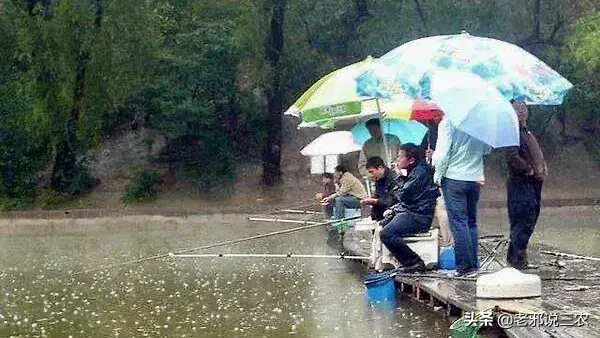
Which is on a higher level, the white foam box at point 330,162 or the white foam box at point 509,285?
the white foam box at point 330,162

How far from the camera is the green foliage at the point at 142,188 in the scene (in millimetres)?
26891

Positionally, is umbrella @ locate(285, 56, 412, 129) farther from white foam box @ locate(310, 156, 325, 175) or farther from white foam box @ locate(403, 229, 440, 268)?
white foam box @ locate(310, 156, 325, 175)

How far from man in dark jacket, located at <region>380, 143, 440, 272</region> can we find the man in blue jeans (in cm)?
56

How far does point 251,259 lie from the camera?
1434 cm

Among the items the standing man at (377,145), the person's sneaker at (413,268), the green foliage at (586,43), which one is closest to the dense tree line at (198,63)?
the green foliage at (586,43)

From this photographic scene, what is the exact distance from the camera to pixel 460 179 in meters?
9.01

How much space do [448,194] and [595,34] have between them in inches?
626

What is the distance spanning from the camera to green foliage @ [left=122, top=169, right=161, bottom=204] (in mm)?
26891

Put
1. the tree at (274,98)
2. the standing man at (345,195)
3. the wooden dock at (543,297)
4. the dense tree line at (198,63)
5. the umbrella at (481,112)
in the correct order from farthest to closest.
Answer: the tree at (274,98), the dense tree line at (198,63), the standing man at (345,195), the umbrella at (481,112), the wooden dock at (543,297)

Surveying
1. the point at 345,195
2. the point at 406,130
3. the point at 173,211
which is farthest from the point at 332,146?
the point at 173,211

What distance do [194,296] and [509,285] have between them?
14.3 feet

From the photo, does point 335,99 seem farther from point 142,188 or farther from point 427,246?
point 142,188

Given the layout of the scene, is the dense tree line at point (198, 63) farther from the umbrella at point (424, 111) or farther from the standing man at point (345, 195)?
the umbrella at point (424, 111)

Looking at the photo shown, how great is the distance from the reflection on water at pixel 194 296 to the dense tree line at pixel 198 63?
8.99 m
